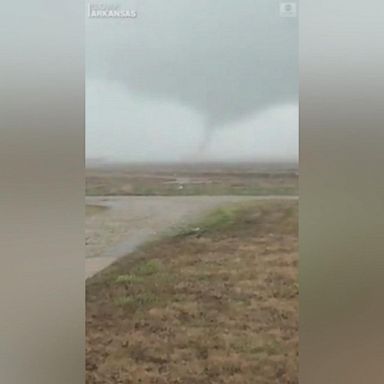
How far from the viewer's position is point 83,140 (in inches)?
36.2

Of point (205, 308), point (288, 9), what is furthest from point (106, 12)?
point (205, 308)

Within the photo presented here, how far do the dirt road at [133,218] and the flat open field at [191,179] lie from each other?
0.01 m

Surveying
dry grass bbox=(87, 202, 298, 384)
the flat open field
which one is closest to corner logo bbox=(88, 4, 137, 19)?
the flat open field

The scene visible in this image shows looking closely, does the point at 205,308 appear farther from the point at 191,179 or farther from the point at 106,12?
the point at 106,12

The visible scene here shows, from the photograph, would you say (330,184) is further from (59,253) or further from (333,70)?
(59,253)

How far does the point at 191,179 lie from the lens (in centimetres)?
92

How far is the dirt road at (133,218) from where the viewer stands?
0.92 meters

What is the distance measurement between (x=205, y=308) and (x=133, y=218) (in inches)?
7.6

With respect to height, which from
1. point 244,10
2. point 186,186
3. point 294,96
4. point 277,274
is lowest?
point 277,274

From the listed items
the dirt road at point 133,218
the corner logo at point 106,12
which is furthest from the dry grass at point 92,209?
the corner logo at point 106,12

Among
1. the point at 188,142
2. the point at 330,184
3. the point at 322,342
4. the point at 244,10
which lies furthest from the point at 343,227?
the point at 244,10

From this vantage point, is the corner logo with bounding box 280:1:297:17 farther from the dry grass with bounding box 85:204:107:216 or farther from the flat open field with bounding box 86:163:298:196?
the dry grass with bounding box 85:204:107:216

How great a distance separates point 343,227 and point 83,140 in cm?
46

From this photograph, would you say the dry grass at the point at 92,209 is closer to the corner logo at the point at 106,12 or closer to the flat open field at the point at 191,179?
the flat open field at the point at 191,179
